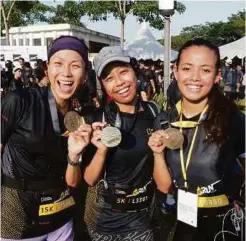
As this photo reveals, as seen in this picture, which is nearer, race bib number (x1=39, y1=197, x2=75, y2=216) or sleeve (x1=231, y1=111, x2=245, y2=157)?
sleeve (x1=231, y1=111, x2=245, y2=157)

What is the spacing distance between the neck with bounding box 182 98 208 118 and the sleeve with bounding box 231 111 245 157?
0.56 ft

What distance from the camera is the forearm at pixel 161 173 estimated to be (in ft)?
6.73

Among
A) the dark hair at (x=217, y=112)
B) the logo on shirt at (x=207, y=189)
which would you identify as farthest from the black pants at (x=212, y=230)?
the dark hair at (x=217, y=112)

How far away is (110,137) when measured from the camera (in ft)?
6.54

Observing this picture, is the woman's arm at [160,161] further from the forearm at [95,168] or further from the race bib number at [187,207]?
the forearm at [95,168]

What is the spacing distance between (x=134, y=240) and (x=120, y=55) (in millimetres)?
988

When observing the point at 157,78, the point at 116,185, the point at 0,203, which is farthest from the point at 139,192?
the point at 157,78

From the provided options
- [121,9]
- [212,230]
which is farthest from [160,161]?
[121,9]

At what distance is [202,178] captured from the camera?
2002mm

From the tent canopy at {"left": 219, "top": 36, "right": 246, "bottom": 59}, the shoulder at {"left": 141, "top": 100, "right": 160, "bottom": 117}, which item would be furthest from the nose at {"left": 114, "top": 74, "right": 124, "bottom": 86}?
the tent canopy at {"left": 219, "top": 36, "right": 246, "bottom": 59}

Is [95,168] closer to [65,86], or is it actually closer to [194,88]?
[65,86]

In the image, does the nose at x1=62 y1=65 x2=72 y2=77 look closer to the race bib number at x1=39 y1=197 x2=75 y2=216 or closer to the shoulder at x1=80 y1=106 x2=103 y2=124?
the shoulder at x1=80 y1=106 x2=103 y2=124

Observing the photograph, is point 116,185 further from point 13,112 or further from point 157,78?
point 157,78

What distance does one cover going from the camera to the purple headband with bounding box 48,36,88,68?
215 cm
